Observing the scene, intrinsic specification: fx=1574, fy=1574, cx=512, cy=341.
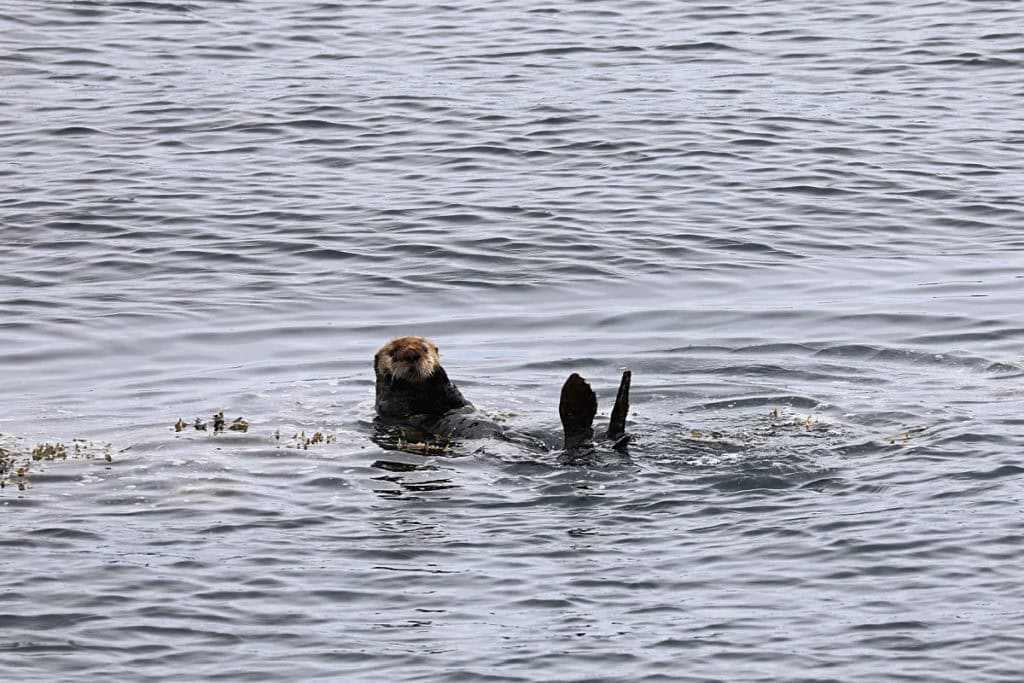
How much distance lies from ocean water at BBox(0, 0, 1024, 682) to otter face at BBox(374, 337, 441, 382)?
0.39 m

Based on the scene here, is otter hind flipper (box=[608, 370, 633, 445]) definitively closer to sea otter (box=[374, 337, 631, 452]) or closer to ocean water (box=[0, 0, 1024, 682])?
ocean water (box=[0, 0, 1024, 682])

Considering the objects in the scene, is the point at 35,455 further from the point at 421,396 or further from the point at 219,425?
the point at 421,396

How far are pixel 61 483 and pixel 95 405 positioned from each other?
7.09 ft

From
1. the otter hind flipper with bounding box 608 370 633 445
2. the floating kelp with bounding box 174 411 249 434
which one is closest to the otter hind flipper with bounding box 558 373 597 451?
the otter hind flipper with bounding box 608 370 633 445

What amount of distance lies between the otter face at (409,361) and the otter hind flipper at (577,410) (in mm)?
1348

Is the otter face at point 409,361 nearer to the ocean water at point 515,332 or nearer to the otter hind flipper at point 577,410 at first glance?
the ocean water at point 515,332

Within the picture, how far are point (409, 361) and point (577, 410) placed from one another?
1.50 metres

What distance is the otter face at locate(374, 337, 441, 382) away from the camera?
31.1 ft

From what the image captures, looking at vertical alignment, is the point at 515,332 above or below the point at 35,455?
above

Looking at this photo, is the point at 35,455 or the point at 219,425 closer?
the point at 35,455

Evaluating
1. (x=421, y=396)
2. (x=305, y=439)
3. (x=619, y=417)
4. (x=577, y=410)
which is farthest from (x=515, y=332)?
(x=577, y=410)

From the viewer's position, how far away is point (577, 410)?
27.5ft

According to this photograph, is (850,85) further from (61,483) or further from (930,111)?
(61,483)

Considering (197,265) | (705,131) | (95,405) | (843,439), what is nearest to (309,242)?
(197,265)
